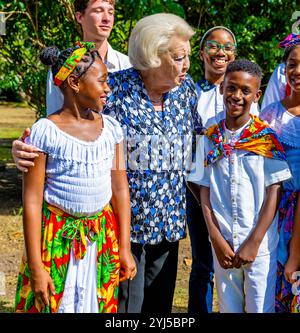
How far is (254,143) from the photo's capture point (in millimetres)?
3645

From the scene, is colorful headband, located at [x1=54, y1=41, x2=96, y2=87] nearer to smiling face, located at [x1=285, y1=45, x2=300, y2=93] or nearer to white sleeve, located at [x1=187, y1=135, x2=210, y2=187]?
white sleeve, located at [x1=187, y1=135, x2=210, y2=187]

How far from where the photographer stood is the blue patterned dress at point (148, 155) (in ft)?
11.9

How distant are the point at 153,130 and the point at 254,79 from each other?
0.61 meters

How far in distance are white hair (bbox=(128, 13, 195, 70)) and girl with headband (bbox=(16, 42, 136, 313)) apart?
31 centimetres

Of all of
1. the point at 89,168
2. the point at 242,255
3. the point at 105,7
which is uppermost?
the point at 105,7

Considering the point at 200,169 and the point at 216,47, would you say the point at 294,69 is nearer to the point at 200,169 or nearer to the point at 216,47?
the point at 200,169

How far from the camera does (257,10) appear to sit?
336 inches

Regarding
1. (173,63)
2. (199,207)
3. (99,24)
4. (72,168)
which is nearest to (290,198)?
(199,207)

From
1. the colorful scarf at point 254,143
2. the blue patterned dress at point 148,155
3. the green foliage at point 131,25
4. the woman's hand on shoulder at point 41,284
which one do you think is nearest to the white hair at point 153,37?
the blue patterned dress at point 148,155

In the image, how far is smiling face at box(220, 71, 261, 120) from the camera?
3656 mm

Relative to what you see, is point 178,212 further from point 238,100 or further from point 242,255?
point 238,100

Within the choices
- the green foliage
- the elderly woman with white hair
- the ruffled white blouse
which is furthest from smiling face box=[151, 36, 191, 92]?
the green foliage

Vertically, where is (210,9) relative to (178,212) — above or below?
above

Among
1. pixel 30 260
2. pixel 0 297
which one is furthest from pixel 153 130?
pixel 0 297
